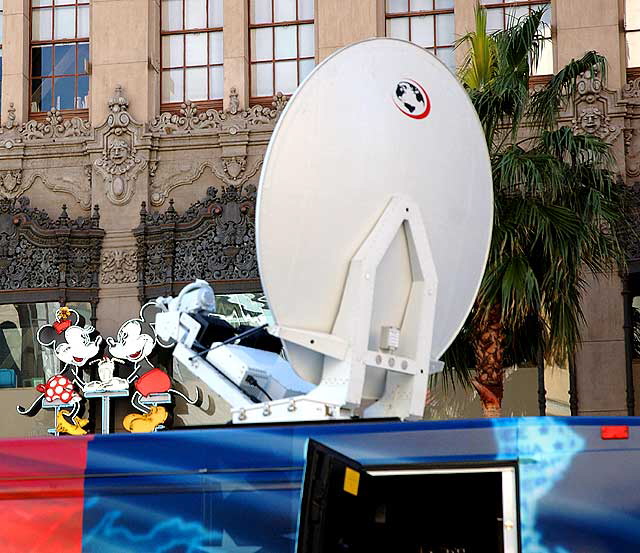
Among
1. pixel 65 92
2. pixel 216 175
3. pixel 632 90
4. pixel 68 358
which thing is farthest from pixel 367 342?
pixel 65 92

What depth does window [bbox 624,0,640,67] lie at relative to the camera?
24.2 m

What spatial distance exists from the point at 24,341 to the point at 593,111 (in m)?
11.6

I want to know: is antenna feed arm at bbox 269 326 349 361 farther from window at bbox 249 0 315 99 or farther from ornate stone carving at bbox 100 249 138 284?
window at bbox 249 0 315 99

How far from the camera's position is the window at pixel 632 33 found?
24219mm

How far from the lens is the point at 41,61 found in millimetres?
26391

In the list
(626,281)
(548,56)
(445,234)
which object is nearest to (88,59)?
(548,56)

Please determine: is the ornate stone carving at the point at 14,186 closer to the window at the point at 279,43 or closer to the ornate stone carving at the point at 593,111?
the window at the point at 279,43

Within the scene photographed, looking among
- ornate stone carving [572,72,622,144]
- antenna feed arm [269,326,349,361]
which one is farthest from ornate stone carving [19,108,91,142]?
antenna feed arm [269,326,349,361]

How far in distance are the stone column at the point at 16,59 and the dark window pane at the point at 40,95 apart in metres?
0.22

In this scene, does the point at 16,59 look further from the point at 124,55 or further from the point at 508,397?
the point at 508,397

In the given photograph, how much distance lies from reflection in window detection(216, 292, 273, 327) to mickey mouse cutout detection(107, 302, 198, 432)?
139 centimetres

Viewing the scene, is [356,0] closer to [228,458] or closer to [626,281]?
[626,281]

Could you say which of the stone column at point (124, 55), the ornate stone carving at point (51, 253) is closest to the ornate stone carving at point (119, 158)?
the stone column at point (124, 55)

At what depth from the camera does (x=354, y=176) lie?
29.2ft
